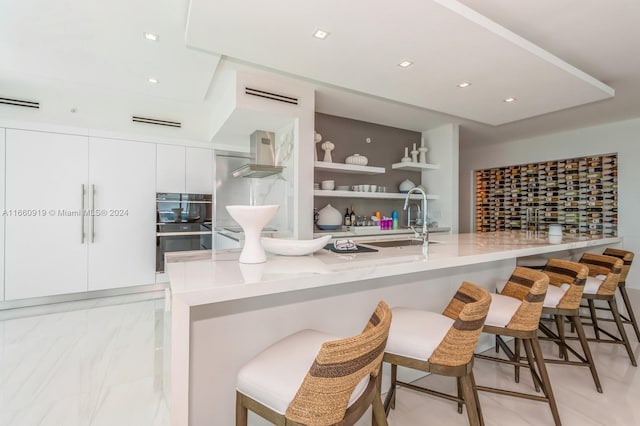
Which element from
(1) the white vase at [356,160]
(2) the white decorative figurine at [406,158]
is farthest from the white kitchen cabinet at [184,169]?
(2) the white decorative figurine at [406,158]

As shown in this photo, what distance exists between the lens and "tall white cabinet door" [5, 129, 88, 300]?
3.51 m

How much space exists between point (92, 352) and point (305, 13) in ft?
9.97

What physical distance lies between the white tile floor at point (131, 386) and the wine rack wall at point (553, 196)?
3243 millimetres

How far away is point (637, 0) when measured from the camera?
200cm

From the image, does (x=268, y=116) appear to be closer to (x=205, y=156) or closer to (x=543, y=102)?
(x=205, y=156)

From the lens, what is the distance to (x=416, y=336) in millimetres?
1315

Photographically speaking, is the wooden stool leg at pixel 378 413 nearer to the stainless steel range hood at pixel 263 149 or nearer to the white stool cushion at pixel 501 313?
the white stool cushion at pixel 501 313

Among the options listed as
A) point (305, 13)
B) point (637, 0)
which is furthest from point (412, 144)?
point (305, 13)

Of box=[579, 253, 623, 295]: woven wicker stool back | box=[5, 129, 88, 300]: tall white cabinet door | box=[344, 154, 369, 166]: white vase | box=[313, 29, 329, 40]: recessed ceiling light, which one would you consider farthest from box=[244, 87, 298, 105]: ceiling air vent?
box=[579, 253, 623, 295]: woven wicker stool back

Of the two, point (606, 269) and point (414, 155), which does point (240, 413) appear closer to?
point (606, 269)

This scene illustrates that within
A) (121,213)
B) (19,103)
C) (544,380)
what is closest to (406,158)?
(544,380)

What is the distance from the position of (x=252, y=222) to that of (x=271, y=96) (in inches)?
89.1

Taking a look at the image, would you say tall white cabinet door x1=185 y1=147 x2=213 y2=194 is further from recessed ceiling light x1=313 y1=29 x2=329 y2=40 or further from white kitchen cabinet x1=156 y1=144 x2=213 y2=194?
recessed ceiling light x1=313 y1=29 x2=329 y2=40

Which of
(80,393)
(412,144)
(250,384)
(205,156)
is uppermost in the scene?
(412,144)
